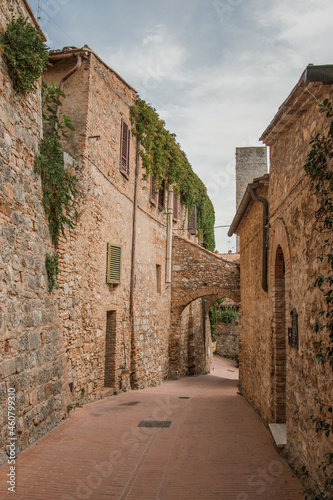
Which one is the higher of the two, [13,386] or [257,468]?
[13,386]

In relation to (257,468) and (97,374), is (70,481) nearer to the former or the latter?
(257,468)

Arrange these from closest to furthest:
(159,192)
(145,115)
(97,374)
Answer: (97,374), (145,115), (159,192)

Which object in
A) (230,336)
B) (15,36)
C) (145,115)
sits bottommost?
(230,336)

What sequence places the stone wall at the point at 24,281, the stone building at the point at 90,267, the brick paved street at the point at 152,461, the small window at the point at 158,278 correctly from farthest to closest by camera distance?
the small window at the point at 158,278, the stone building at the point at 90,267, the stone wall at the point at 24,281, the brick paved street at the point at 152,461

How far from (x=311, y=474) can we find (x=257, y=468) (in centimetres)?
105

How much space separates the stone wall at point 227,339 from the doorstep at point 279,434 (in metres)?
19.9

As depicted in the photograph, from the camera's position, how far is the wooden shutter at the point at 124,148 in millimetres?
10827

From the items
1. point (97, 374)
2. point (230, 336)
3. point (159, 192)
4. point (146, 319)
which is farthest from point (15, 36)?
point (230, 336)

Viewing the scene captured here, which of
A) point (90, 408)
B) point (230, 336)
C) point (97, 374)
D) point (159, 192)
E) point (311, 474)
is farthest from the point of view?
point (230, 336)

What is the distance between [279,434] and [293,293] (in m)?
2.08

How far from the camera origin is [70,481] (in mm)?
4473

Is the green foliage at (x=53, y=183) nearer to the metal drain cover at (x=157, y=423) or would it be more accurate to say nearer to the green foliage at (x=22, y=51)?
the green foliage at (x=22, y=51)

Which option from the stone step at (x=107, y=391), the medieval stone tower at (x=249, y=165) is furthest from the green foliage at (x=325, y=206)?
the medieval stone tower at (x=249, y=165)

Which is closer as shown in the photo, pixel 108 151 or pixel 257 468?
pixel 257 468
